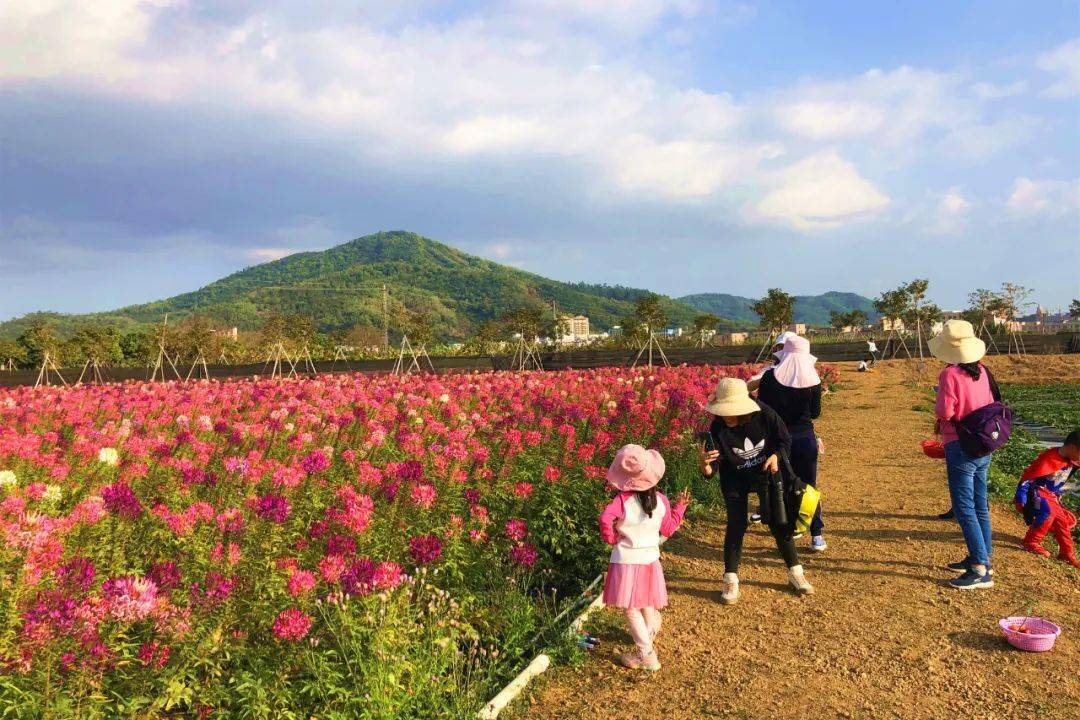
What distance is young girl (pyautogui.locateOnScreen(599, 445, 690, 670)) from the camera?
143 inches

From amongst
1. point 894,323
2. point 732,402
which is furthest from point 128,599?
point 894,323

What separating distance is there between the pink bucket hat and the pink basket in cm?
212

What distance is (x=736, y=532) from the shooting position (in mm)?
4559

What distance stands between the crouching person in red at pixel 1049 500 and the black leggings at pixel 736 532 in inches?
85.9

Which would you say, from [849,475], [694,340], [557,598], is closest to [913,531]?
[849,475]

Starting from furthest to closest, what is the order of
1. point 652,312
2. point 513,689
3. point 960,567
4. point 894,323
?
point 894,323, point 652,312, point 960,567, point 513,689

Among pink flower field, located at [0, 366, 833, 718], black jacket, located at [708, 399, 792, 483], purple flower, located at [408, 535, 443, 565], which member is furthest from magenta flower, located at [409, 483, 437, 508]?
black jacket, located at [708, 399, 792, 483]

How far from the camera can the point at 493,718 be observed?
10.5ft

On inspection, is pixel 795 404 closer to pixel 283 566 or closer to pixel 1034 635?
pixel 1034 635

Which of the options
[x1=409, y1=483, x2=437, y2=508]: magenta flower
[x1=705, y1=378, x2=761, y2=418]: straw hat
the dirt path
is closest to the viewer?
the dirt path

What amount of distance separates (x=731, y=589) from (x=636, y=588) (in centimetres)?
121

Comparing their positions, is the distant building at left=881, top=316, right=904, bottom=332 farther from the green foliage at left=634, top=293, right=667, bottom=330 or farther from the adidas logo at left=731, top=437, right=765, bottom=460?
the adidas logo at left=731, top=437, right=765, bottom=460

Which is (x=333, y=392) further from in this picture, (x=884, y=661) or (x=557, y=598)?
(x=884, y=661)

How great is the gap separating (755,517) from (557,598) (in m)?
2.42
